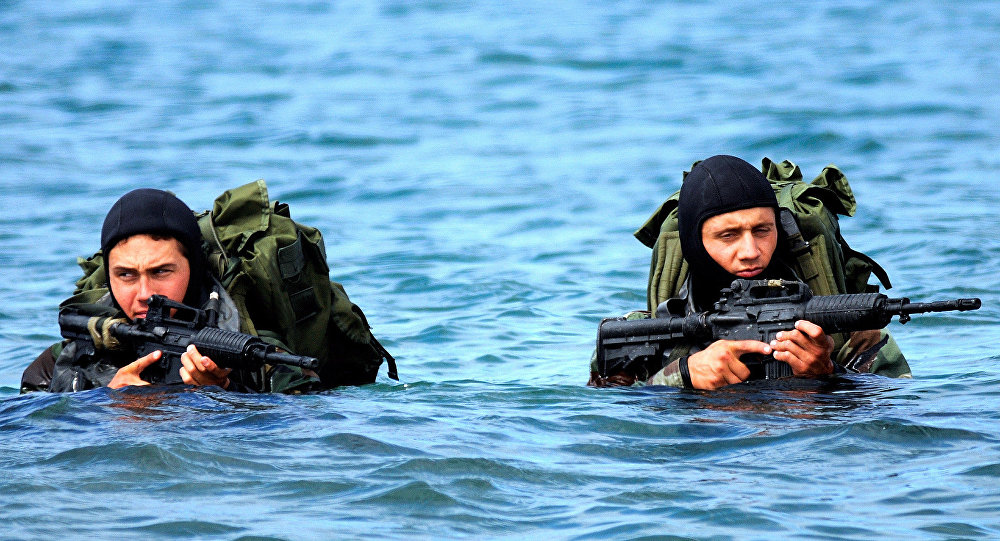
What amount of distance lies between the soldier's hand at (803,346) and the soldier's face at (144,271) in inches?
119

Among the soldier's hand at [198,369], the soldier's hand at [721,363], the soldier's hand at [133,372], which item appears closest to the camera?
the soldier's hand at [721,363]

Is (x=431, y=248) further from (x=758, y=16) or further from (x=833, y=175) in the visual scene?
(x=758, y=16)

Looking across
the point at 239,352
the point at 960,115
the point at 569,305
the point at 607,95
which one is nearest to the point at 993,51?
the point at 960,115

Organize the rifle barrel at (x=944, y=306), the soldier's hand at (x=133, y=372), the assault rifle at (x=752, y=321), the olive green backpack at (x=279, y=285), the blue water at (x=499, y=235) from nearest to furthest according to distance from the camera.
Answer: the blue water at (x=499, y=235) → the rifle barrel at (x=944, y=306) → the assault rifle at (x=752, y=321) → the soldier's hand at (x=133, y=372) → the olive green backpack at (x=279, y=285)

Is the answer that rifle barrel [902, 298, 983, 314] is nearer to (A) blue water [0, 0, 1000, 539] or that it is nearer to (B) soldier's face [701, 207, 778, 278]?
(A) blue water [0, 0, 1000, 539]

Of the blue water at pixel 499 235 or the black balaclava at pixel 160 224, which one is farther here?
the black balaclava at pixel 160 224

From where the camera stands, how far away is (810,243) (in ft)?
24.3

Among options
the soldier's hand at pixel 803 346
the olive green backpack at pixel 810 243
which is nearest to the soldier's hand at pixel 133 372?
the olive green backpack at pixel 810 243

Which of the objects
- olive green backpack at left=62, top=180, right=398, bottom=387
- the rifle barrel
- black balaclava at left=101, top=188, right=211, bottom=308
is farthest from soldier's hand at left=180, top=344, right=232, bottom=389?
the rifle barrel

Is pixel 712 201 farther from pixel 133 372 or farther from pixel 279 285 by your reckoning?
pixel 133 372

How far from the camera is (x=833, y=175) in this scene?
8023mm

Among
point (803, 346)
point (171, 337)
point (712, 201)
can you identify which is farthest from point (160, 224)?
point (803, 346)

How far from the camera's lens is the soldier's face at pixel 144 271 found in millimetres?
7262

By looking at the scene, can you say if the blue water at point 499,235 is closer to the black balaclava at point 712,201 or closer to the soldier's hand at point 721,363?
the soldier's hand at point 721,363
